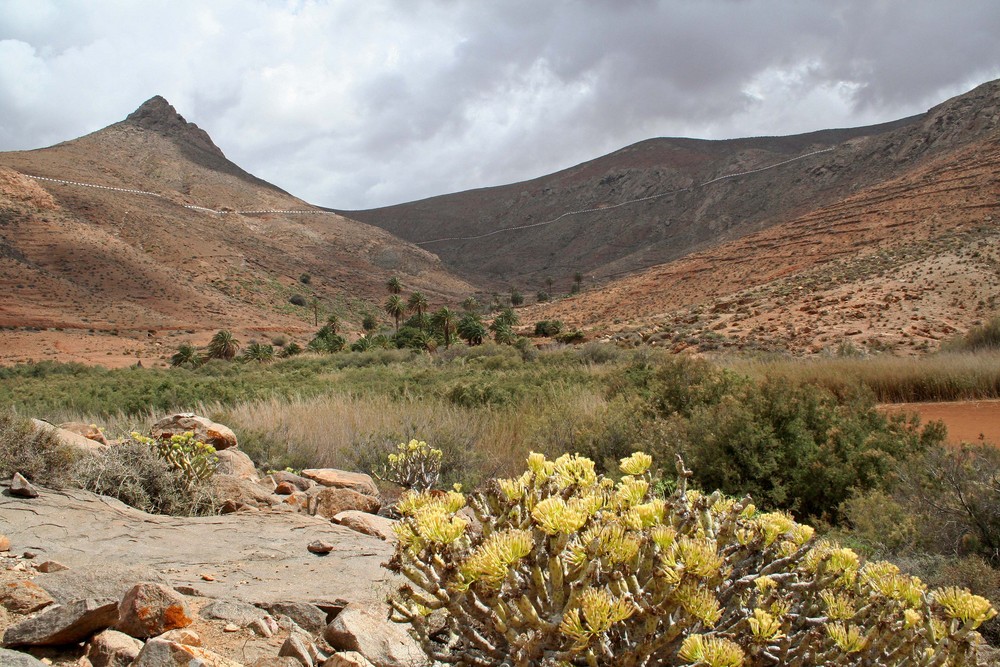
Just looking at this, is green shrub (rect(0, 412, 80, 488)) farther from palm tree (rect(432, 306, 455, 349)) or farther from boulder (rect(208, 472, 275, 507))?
palm tree (rect(432, 306, 455, 349))

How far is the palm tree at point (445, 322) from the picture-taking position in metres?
47.5

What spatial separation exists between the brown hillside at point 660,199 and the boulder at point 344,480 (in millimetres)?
57990

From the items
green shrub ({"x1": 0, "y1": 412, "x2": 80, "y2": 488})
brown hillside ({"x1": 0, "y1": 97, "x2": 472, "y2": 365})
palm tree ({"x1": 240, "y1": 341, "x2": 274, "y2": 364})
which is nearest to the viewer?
green shrub ({"x1": 0, "y1": 412, "x2": 80, "y2": 488})

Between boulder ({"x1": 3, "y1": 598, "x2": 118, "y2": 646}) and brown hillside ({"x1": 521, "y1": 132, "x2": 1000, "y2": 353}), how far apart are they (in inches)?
904

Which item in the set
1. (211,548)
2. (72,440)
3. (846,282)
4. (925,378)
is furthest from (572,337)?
(211,548)

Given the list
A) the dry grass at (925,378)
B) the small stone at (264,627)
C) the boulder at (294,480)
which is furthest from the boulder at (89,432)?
the dry grass at (925,378)

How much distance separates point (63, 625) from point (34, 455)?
3002 millimetres

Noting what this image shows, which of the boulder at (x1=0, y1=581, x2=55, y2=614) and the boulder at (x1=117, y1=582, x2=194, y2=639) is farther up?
the boulder at (x1=0, y1=581, x2=55, y2=614)

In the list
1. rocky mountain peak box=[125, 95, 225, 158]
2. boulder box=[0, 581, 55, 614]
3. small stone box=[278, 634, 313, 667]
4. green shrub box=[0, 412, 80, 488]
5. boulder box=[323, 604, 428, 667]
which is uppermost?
rocky mountain peak box=[125, 95, 225, 158]

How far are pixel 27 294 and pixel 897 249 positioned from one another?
58.8 metres

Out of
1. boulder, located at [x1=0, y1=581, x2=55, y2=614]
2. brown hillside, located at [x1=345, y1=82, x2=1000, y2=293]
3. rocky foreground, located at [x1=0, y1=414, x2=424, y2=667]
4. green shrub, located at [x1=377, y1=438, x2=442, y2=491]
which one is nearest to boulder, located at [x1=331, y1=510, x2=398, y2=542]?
rocky foreground, located at [x1=0, y1=414, x2=424, y2=667]

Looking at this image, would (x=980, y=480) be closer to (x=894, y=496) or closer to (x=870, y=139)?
(x=894, y=496)

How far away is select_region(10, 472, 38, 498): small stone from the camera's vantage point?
14.0 feet

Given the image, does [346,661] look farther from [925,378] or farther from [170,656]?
[925,378]
